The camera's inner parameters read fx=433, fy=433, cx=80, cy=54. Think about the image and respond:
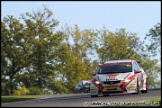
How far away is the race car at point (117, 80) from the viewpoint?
69.2ft

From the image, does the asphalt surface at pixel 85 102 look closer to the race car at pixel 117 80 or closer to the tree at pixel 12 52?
the race car at pixel 117 80

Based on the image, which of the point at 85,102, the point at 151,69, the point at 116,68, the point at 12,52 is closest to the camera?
the point at 85,102

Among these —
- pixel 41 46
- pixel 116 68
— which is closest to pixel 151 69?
pixel 41 46

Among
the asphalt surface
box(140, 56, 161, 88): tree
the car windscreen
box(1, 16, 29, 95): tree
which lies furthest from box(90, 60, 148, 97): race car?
box(140, 56, 161, 88): tree

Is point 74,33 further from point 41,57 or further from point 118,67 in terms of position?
point 118,67

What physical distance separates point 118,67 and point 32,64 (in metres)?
32.1

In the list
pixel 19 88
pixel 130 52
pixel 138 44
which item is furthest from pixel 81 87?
pixel 138 44

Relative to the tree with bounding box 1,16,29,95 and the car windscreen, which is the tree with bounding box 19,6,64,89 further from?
the car windscreen

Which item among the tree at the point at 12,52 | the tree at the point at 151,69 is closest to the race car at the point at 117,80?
the tree at the point at 12,52

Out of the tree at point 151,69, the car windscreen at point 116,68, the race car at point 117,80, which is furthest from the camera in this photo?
the tree at point 151,69

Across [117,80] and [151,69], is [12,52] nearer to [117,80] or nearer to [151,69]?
[117,80]

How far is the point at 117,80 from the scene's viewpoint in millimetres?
21094

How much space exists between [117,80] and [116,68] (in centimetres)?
168

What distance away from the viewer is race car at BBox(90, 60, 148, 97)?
2109cm
